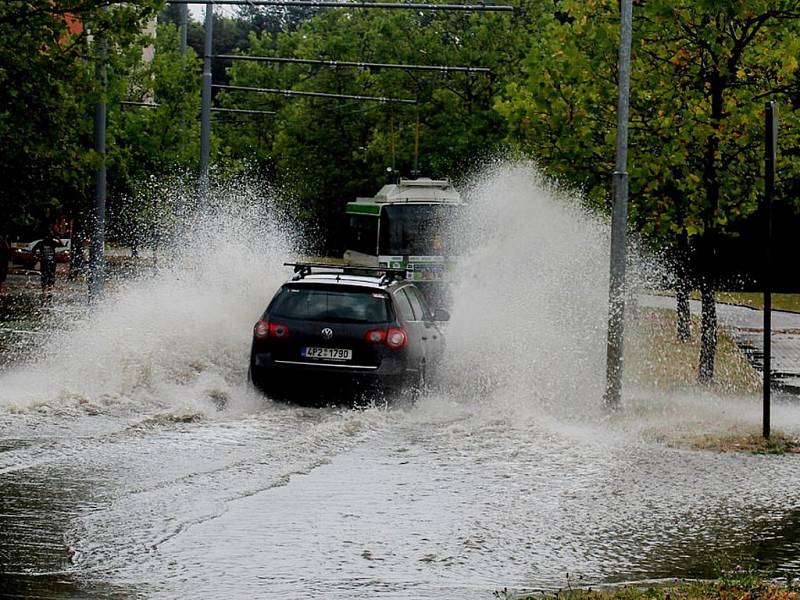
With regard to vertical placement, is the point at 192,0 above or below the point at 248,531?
above

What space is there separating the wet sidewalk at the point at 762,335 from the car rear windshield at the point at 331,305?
6948mm

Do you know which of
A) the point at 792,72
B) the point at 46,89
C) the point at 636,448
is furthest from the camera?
the point at 46,89

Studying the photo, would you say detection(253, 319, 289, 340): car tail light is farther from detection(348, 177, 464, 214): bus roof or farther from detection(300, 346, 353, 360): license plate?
detection(348, 177, 464, 214): bus roof

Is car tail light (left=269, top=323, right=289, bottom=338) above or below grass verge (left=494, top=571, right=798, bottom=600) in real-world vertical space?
above

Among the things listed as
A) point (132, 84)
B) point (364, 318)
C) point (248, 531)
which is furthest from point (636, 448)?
point (132, 84)

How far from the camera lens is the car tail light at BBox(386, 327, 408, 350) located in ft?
53.7

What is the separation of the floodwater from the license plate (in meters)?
0.64

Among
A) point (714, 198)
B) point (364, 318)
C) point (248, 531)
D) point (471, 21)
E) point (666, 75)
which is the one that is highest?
point (471, 21)

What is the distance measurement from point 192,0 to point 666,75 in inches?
414

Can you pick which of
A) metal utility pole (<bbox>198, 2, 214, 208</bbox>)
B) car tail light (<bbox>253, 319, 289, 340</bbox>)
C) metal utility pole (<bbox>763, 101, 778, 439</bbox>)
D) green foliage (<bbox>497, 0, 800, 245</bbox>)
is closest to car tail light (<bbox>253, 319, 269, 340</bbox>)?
car tail light (<bbox>253, 319, 289, 340</bbox>)

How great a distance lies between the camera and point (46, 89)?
86.3 feet

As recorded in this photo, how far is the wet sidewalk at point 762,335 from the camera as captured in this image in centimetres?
2397

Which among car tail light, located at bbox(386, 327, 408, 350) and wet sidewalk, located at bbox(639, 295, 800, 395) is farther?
wet sidewalk, located at bbox(639, 295, 800, 395)

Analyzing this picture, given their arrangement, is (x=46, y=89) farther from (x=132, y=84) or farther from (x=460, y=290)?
(x=132, y=84)
